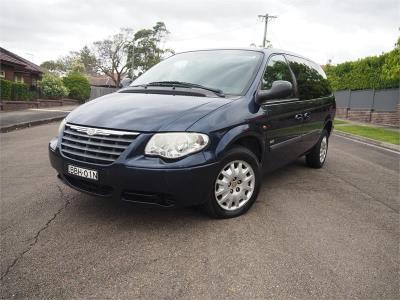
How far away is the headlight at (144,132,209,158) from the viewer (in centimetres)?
320

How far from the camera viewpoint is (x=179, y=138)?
127 inches

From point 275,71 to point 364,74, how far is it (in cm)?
1797

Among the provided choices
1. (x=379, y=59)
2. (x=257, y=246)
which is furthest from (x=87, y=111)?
(x=379, y=59)

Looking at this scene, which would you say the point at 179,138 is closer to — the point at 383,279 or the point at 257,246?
the point at 257,246

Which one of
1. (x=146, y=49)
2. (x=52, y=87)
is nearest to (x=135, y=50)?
(x=146, y=49)

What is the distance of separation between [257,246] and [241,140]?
113 cm

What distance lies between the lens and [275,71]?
471 cm

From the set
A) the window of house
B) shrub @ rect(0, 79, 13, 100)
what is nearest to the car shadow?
shrub @ rect(0, 79, 13, 100)

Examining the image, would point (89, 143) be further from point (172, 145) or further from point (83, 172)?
point (172, 145)

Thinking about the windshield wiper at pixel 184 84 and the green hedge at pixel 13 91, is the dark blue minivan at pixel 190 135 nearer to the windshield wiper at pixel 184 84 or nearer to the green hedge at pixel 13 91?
the windshield wiper at pixel 184 84

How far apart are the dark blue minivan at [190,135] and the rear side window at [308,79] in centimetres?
34

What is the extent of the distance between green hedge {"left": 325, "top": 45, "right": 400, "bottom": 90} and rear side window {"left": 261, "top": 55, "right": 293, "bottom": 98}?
12.0m

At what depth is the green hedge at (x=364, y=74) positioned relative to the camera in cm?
1770

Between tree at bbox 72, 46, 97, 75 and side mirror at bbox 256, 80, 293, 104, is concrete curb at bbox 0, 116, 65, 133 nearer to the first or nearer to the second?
side mirror at bbox 256, 80, 293, 104
